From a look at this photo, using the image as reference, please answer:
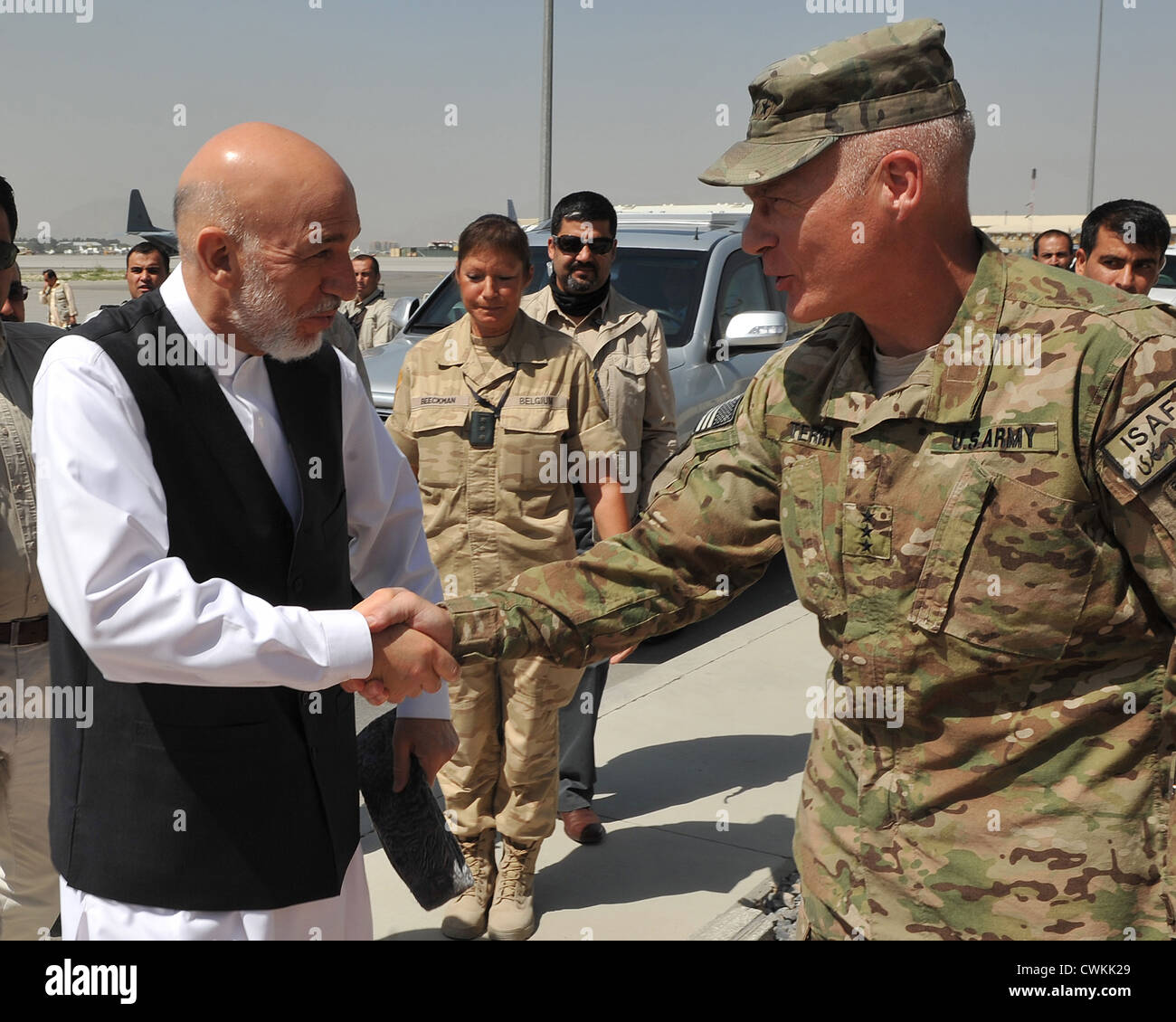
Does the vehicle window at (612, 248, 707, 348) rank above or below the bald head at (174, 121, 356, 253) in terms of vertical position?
below

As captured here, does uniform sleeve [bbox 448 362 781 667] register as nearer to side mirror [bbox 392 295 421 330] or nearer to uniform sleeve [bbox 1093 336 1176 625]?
uniform sleeve [bbox 1093 336 1176 625]

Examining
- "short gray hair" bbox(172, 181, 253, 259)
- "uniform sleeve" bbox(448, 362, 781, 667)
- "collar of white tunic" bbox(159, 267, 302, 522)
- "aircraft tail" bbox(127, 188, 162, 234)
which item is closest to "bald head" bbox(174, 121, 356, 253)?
"short gray hair" bbox(172, 181, 253, 259)

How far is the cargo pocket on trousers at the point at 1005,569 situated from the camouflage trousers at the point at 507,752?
2.28m

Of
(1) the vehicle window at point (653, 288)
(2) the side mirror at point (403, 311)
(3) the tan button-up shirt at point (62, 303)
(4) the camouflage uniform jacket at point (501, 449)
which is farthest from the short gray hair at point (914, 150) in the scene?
(3) the tan button-up shirt at point (62, 303)

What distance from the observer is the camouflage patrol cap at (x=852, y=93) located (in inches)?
88.3

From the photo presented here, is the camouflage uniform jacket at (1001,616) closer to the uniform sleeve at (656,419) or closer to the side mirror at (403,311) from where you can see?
the uniform sleeve at (656,419)

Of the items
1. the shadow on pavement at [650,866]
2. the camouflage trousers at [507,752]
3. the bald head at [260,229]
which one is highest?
the bald head at [260,229]

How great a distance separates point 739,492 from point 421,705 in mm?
885

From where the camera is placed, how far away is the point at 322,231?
2.39 m

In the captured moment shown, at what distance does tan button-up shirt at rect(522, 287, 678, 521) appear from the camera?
548cm

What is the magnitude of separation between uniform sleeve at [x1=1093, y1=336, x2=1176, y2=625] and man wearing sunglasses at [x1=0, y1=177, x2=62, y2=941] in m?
2.66

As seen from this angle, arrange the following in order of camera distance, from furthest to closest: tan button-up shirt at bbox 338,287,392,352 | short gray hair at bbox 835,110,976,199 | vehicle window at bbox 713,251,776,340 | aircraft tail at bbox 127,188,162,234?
aircraft tail at bbox 127,188,162,234
tan button-up shirt at bbox 338,287,392,352
vehicle window at bbox 713,251,776,340
short gray hair at bbox 835,110,976,199

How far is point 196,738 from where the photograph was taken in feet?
7.54
